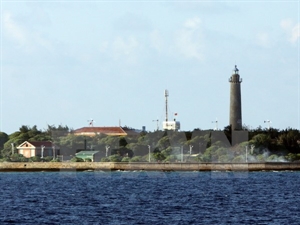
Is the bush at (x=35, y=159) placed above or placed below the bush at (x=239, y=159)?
above

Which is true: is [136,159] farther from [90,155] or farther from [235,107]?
[235,107]

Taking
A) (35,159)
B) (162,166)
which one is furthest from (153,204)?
(35,159)

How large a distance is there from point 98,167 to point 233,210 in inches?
3637

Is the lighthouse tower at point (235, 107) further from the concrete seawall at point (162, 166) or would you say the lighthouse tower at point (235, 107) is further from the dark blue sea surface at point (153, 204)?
the dark blue sea surface at point (153, 204)

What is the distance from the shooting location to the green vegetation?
538 ft

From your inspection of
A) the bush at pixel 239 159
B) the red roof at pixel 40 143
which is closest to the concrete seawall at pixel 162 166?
the bush at pixel 239 159

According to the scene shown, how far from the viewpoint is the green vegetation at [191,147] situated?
16388 centimetres

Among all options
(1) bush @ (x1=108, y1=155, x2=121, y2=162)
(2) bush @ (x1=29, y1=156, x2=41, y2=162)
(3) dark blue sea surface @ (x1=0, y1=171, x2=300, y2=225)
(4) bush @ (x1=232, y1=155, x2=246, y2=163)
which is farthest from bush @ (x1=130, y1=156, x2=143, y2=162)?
(3) dark blue sea surface @ (x1=0, y1=171, x2=300, y2=225)

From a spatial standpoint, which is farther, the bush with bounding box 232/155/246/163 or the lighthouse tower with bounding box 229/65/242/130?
the lighthouse tower with bounding box 229/65/242/130

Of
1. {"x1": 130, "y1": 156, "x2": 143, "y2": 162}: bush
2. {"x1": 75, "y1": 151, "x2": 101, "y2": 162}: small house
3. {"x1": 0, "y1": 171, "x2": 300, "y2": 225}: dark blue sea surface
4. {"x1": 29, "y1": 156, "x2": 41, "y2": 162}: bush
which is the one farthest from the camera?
{"x1": 29, "y1": 156, "x2": 41, "y2": 162}: bush

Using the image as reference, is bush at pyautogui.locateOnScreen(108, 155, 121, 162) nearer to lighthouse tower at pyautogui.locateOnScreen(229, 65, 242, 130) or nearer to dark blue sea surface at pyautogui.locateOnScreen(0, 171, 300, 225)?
lighthouse tower at pyautogui.locateOnScreen(229, 65, 242, 130)

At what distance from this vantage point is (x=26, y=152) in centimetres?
18338

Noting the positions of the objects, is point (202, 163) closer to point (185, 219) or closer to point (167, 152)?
point (167, 152)

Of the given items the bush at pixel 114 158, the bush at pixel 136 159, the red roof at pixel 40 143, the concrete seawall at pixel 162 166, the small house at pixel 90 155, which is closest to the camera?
the concrete seawall at pixel 162 166
